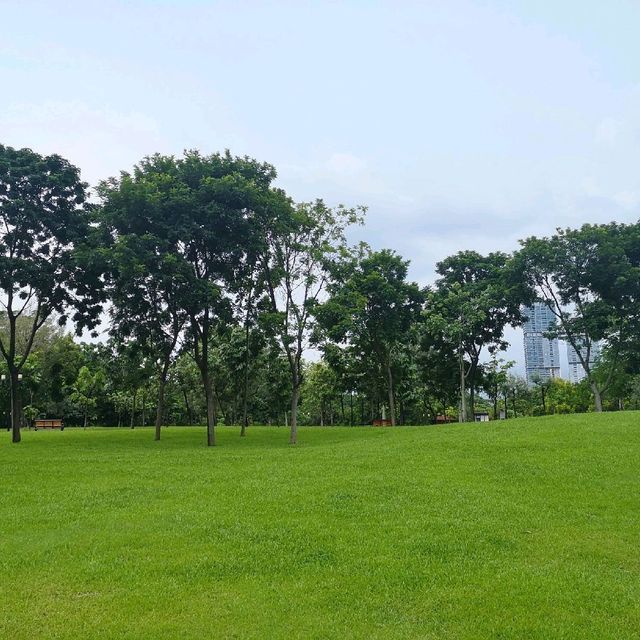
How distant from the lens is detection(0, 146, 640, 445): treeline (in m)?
20.2

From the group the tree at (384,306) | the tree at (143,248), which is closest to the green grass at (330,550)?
the tree at (143,248)

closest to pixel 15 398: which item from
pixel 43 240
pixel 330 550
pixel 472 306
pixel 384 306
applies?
pixel 43 240

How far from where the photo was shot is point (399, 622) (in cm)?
492

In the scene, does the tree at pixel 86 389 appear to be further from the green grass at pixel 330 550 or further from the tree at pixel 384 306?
the green grass at pixel 330 550

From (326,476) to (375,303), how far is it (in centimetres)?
2026

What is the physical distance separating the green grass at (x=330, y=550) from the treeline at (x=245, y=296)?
379 inches

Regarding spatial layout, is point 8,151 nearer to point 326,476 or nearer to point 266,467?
point 266,467

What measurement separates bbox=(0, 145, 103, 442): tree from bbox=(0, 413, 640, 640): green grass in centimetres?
1115

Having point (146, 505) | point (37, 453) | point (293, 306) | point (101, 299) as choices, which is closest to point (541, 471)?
point (146, 505)

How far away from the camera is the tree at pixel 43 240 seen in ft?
70.9

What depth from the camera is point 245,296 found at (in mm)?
24531

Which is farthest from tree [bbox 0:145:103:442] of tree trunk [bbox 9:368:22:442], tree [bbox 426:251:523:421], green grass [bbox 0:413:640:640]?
tree [bbox 426:251:523:421]

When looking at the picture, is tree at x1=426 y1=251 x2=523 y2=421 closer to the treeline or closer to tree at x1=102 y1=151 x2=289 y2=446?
the treeline

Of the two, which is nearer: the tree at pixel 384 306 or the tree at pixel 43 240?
the tree at pixel 43 240
